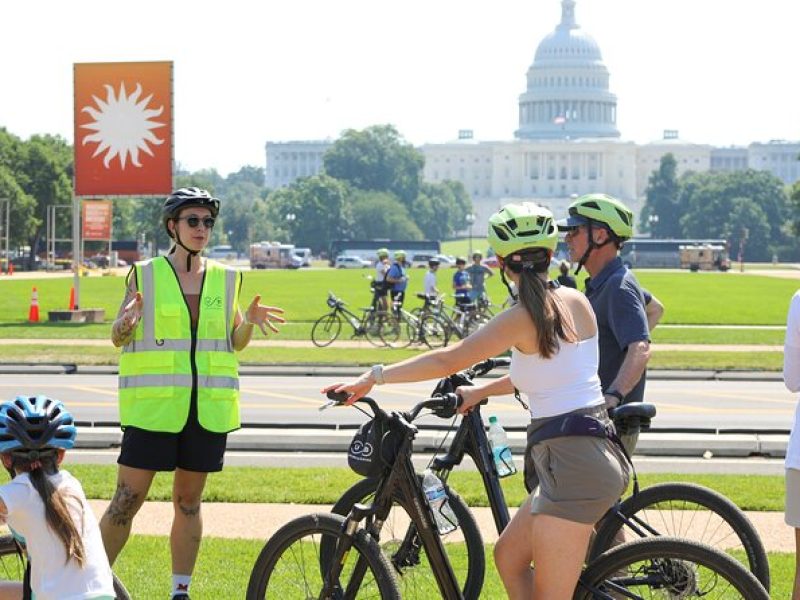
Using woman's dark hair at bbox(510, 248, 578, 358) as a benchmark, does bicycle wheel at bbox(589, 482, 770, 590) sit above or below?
below

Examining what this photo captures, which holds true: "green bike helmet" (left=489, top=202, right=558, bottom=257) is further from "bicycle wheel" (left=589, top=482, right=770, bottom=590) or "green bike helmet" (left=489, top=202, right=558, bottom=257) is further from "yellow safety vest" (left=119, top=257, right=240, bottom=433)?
"yellow safety vest" (left=119, top=257, right=240, bottom=433)

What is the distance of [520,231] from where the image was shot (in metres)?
5.88

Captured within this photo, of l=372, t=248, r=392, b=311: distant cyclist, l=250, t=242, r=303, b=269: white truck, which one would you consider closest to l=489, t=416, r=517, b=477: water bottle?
l=372, t=248, r=392, b=311: distant cyclist

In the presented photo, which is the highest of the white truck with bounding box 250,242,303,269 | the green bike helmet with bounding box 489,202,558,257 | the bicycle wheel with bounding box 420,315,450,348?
the green bike helmet with bounding box 489,202,558,257

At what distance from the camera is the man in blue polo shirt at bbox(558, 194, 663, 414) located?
23.7 feet

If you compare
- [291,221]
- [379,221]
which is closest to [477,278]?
[291,221]

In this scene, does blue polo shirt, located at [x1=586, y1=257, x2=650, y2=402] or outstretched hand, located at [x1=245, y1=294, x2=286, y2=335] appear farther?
outstretched hand, located at [x1=245, y1=294, x2=286, y2=335]

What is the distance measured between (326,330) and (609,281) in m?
22.4

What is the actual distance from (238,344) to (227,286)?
0.88ft

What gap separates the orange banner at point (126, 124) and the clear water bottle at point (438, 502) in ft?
91.3

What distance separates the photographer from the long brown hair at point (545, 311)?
5.69m

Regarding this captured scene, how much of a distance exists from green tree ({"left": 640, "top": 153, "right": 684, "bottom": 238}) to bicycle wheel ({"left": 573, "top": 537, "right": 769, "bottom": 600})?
18821 cm

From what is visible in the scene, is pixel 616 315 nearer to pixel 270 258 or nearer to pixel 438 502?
pixel 438 502

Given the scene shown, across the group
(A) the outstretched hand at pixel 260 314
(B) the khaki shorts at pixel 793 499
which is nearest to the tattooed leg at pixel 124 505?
(A) the outstretched hand at pixel 260 314
